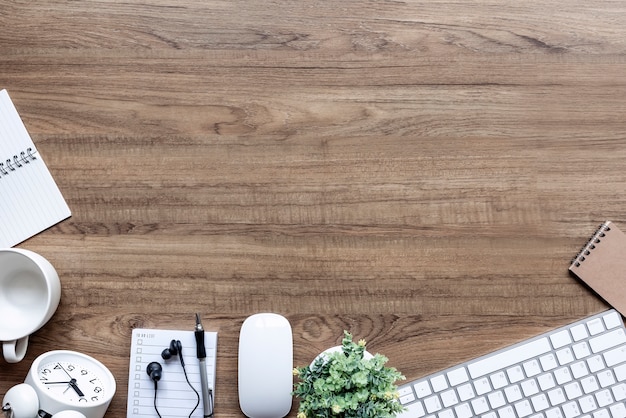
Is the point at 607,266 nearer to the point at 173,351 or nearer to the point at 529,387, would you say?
the point at 529,387

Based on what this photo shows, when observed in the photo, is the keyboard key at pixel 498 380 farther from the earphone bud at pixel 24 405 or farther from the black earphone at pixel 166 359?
the earphone bud at pixel 24 405

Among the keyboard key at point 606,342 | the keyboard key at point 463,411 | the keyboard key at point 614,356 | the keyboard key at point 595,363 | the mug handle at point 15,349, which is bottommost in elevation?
the mug handle at point 15,349

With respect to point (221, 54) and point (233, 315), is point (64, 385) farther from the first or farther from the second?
point (221, 54)

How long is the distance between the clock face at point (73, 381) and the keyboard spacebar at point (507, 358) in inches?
21.2

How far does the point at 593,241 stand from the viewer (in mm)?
962

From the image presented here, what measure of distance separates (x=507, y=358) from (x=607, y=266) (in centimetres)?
20

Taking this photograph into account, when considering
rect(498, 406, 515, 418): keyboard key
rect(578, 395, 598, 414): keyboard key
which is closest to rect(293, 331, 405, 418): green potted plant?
rect(498, 406, 515, 418): keyboard key

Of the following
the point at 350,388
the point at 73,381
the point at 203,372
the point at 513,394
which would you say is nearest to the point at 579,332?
the point at 513,394

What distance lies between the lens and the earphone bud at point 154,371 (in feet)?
3.13

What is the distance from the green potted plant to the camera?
80 centimetres

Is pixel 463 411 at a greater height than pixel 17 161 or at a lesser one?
lesser

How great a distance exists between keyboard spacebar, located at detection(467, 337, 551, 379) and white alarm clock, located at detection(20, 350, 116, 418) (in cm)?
53

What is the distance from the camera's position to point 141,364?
3.20 ft

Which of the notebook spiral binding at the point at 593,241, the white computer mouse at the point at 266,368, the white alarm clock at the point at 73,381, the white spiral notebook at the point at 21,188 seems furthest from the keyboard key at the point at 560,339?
the white spiral notebook at the point at 21,188
